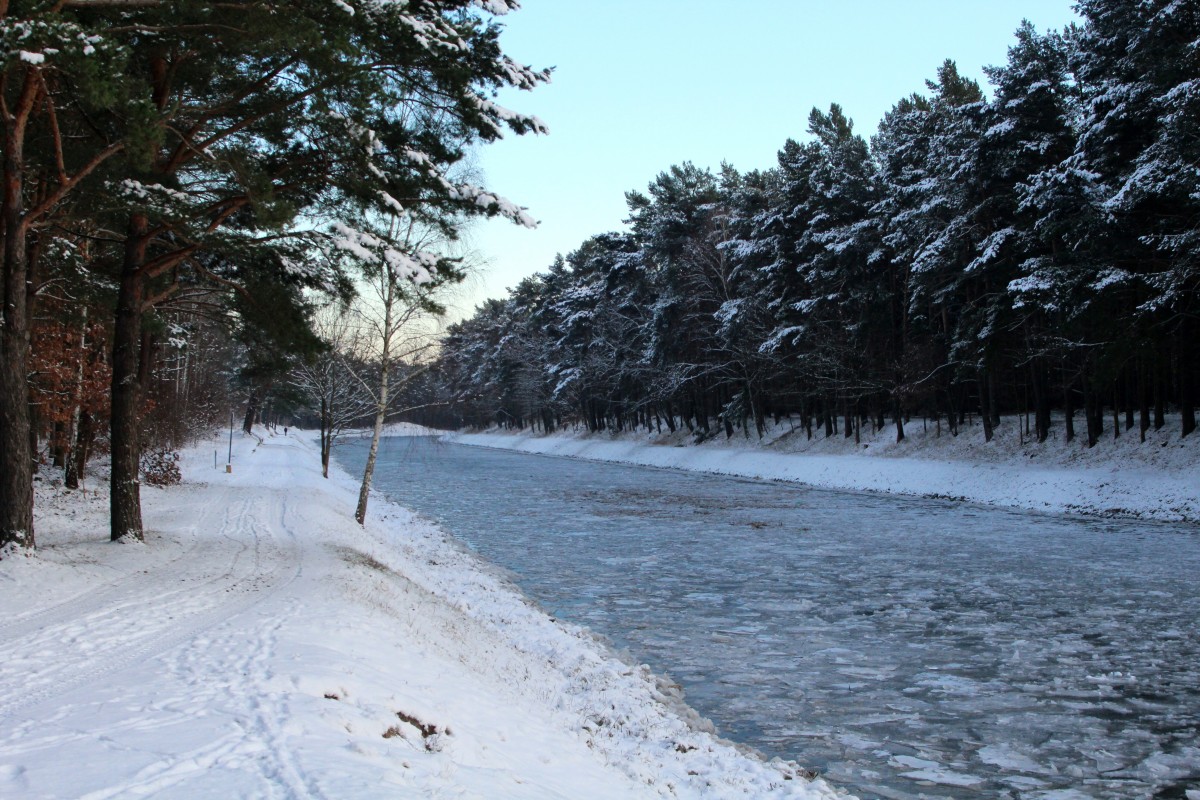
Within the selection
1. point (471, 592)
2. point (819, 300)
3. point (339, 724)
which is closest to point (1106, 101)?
point (819, 300)

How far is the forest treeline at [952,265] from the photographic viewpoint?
75.7 ft

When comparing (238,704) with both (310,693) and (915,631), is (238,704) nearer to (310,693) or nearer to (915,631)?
(310,693)

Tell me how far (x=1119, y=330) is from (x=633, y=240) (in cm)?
3697

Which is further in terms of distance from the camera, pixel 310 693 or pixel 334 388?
pixel 334 388

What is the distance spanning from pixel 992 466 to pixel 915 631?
20.9 metres

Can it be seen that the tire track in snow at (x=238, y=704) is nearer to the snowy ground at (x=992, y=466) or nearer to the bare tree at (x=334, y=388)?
the bare tree at (x=334, y=388)

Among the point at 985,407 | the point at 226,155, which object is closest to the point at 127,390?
the point at 226,155

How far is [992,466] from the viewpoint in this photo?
2997 centimetres

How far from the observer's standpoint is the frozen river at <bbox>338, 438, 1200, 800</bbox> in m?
7.25

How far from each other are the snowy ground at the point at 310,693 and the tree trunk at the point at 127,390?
1.99ft

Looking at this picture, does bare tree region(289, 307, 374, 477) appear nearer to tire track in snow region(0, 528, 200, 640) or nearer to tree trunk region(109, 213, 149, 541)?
tree trunk region(109, 213, 149, 541)

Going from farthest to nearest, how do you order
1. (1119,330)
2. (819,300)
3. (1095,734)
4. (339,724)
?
(819,300) < (1119,330) < (1095,734) < (339,724)

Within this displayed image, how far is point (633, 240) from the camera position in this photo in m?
57.2

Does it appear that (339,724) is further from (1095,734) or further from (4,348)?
(4,348)
